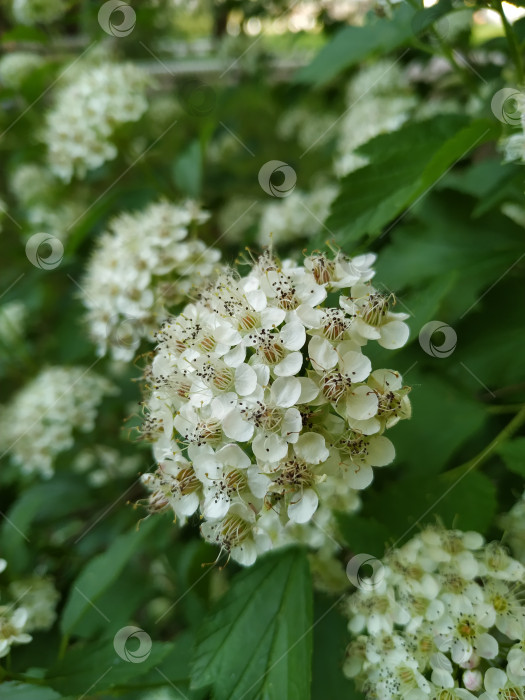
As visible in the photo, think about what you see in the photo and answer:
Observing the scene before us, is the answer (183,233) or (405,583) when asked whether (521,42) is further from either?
(405,583)

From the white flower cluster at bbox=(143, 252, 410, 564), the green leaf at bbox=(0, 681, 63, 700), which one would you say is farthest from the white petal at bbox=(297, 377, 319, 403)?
the green leaf at bbox=(0, 681, 63, 700)

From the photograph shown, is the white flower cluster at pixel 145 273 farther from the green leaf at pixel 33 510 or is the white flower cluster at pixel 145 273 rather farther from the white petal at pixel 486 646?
the white petal at pixel 486 646

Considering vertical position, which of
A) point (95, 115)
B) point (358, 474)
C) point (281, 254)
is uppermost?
point (95, 115)

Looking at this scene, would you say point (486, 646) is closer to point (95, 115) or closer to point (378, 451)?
point (378, 451)

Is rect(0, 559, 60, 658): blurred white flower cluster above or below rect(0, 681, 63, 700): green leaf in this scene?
above

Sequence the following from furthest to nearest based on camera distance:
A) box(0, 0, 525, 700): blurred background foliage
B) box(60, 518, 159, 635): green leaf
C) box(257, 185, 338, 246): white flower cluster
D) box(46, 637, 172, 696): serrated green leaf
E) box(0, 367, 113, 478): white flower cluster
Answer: box(257, 185, 338, 246): white flower cluster → box(0, 367, 113, 478): white flower cluster → box(60, 518, 159, 635): green leaf → box(0, 0, 525, 700): blurred background foliage → box(46, 637, 172, 696): serrated green leaf

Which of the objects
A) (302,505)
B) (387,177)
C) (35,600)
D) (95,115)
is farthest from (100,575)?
(95,115)

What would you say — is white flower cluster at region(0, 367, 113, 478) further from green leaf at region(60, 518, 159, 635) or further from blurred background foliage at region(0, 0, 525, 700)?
green leaf at region(60, 518, 159, 635)
